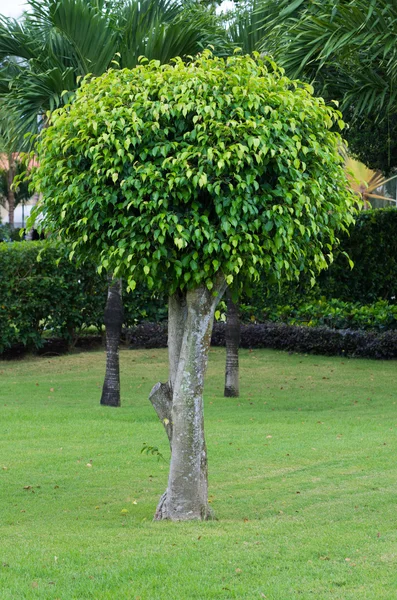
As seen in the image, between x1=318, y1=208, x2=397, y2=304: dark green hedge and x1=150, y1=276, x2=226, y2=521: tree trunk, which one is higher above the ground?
x1=318, y1=208, x2=397, y2=304: dark green hedge

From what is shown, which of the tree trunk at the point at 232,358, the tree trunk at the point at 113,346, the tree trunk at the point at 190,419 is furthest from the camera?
the tree trunk at the point at 232,358

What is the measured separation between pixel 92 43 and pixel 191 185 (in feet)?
21.3

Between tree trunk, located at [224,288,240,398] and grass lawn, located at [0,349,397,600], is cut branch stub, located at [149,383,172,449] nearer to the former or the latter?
grass lawn, located at [0,349,397,600]

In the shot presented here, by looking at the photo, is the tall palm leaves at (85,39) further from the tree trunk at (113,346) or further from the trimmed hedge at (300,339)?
the trimmed hedge at (300,339)

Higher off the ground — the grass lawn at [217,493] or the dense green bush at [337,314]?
the dense green bush at [337,314]

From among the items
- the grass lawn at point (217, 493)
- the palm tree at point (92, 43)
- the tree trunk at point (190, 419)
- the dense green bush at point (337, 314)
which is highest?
the palm tree at point (92, 43)

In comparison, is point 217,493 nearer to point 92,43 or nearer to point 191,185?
point 191,185

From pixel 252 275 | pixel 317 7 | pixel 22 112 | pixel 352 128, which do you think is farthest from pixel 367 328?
pixel 252 275

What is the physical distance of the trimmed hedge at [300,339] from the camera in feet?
52.8

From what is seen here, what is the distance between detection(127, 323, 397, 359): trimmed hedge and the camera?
16.1m

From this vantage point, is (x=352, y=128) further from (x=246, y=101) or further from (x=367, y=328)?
(x=246, y=101)

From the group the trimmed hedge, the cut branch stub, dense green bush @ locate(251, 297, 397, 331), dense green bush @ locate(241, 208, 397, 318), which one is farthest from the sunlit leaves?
dense green bush @ locate(241, 208, 397, 318)

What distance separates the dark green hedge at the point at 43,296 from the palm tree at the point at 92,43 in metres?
4.13

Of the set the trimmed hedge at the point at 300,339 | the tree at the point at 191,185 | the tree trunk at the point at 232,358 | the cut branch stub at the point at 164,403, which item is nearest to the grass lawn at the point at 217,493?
the tree trunk at the point at 232,358
